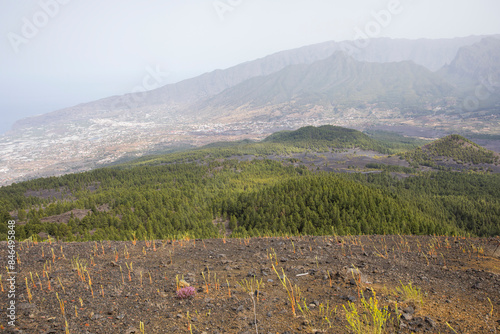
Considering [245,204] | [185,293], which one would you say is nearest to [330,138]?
[245,204]

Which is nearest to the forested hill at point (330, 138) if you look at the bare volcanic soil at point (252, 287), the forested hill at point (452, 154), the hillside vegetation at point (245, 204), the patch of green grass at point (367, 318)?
the forested hill at point (452, 154)

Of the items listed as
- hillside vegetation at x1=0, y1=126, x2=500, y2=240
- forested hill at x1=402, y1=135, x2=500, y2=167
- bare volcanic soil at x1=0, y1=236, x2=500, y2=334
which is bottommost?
forested hill at x1=402, y1=135, x2=500, y2=167

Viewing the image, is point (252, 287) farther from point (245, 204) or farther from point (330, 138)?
point (330, 138)

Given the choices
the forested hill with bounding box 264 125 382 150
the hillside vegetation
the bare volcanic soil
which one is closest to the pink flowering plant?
the bare volcanic soil

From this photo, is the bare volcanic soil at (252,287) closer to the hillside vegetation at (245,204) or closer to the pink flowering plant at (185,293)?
the pink flowering plant at (185,293)

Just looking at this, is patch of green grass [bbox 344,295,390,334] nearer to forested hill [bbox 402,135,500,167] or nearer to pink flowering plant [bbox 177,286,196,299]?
pink flowering plant [bbox 177,286,196,299]

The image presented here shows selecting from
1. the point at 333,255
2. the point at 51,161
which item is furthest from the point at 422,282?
the point at 51,161
